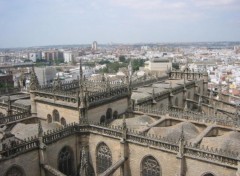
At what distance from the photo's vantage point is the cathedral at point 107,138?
2405 cm

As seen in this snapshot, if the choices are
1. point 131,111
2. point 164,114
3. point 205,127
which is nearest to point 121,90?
point 131,111

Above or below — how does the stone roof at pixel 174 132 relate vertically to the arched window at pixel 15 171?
above

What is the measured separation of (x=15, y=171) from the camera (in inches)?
959

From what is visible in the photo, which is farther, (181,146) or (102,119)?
(102,119)

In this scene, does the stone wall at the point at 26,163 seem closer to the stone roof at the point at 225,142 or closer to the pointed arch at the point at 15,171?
the pointed arch at the point at 15,171

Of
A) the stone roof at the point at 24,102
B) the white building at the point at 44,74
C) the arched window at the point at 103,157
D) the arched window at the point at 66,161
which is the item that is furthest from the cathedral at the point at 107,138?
the white building at the point at 44,74

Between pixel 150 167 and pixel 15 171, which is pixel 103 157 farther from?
pixel 15 171

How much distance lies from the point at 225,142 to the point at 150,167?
7.50 metres

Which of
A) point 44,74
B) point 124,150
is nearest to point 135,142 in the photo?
point 124,150

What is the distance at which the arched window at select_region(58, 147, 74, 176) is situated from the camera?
28.8 meters

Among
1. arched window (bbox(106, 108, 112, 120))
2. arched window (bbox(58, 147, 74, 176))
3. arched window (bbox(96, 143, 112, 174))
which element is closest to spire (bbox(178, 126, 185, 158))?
arched window (bbox(96, 143, 112, 174))

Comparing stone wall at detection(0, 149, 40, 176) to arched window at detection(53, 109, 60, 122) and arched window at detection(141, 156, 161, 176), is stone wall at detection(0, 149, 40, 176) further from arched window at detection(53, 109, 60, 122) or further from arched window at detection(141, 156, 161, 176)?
arched window at detection(141, 156, 161, 176)

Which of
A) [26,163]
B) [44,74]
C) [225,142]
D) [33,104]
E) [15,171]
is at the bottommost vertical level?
[44,74]

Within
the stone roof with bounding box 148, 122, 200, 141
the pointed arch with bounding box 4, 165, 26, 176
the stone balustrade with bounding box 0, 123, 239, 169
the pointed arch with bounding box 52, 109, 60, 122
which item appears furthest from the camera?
the pointed arch with bounding box 52, 109, 60, 122
